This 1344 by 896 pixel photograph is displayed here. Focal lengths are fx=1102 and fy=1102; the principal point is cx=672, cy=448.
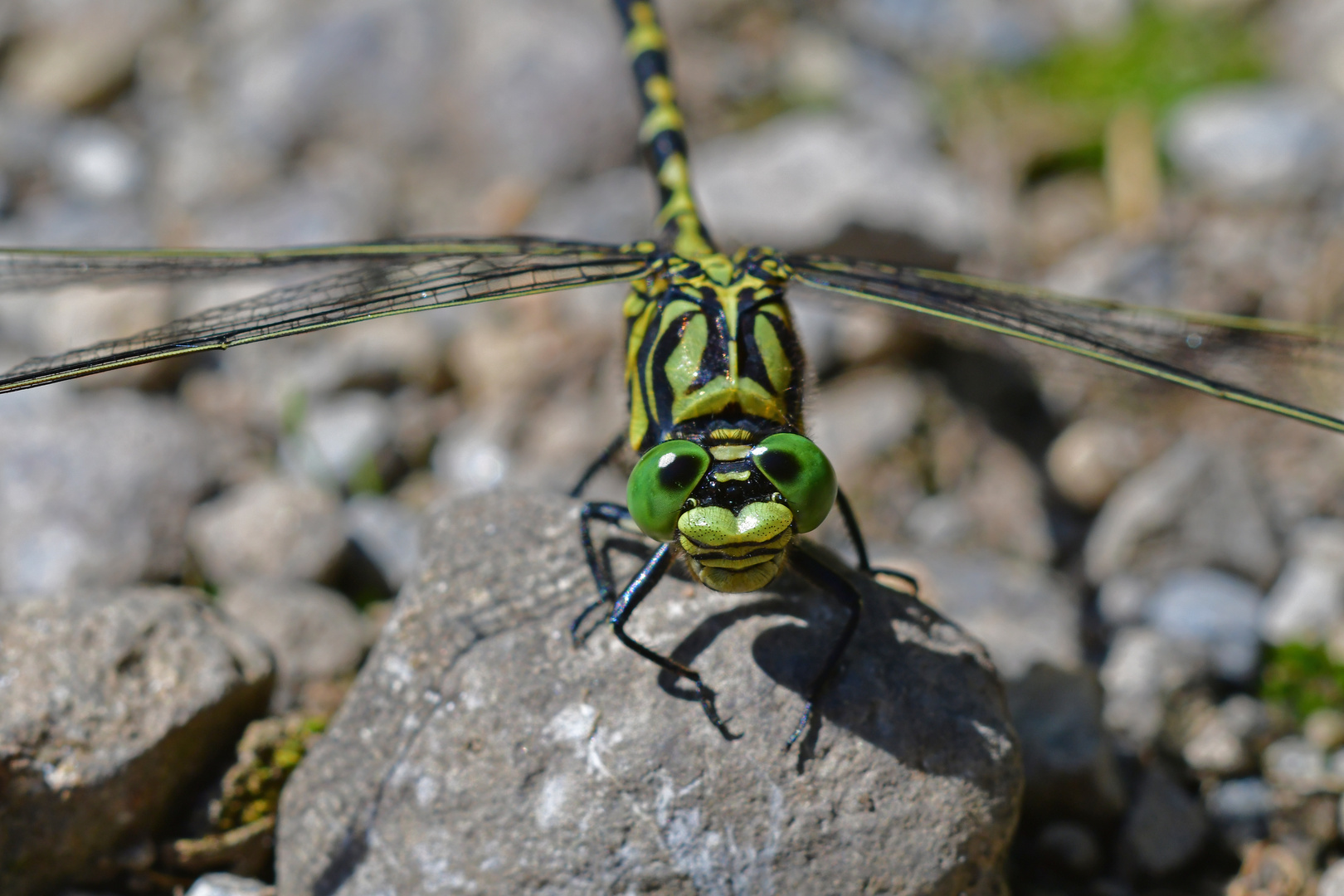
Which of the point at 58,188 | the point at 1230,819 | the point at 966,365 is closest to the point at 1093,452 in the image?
the point at 966,365

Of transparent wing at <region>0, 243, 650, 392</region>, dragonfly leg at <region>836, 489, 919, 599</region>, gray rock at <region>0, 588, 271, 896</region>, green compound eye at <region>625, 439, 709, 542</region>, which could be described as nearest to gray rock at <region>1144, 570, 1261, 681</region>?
dragonfly leg at <region>836, 489, 919, 599</region>

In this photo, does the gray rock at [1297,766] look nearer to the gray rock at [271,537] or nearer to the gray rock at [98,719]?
the gray rock at [98,719]

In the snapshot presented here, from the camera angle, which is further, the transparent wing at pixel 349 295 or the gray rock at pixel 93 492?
the gray rock at pixel 93 492

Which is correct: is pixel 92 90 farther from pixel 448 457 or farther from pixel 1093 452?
pixel 1093 452

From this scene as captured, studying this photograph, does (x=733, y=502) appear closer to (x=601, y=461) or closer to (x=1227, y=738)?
(x=601, y=461)

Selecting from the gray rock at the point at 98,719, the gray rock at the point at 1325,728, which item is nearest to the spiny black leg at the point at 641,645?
the gray rock at the point at 98,719

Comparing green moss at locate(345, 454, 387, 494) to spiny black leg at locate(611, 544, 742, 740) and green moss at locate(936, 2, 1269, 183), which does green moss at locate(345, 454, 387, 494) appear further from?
green moss at locate(936, 2, 1269, 183)

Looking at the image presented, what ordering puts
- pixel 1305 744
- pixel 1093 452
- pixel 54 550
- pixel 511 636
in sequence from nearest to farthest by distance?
pixel 511 636, pixel 1305 744, pixel 54 550, pixel 1093 452
